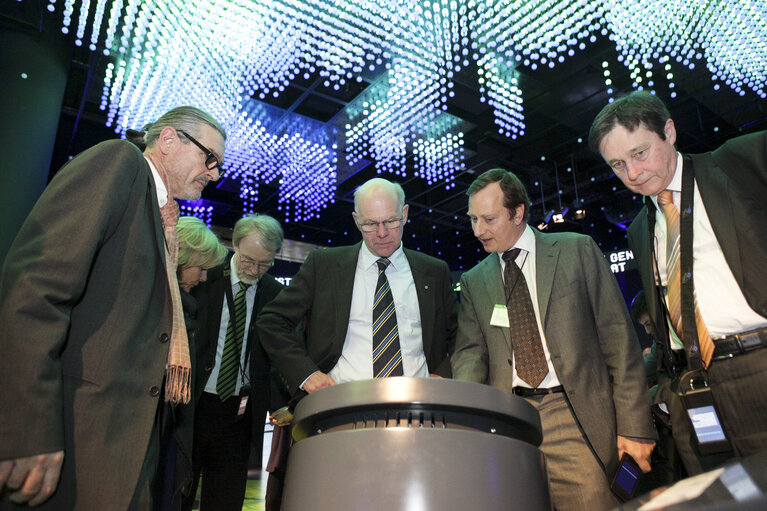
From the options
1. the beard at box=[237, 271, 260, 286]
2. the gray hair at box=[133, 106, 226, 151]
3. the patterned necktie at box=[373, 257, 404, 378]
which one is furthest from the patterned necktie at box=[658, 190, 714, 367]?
the beard at box=[237, 271, 260, 286]

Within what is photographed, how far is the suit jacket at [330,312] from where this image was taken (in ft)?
6.89

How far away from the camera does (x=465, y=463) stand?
0.75 meters

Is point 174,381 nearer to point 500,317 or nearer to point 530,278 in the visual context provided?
point 500,317

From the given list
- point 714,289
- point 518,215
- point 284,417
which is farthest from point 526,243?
point 284,417

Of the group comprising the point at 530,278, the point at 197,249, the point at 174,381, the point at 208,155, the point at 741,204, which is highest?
the point at 208,155

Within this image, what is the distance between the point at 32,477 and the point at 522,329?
1.60 metres

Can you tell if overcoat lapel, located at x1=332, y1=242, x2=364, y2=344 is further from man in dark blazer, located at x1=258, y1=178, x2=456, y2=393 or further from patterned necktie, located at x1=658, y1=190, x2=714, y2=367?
patterned necktie, located at x1=658, y1=190, x2=714, y2=367

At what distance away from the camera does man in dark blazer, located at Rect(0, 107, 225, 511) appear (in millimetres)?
1016

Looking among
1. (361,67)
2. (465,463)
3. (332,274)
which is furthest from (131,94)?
(465,463)

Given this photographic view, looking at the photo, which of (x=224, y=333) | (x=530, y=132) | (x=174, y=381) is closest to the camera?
(x=174, y=381)

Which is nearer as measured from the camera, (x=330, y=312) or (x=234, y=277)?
(x=330, y=312)

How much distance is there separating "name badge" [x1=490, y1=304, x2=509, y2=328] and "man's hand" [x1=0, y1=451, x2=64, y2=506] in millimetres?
1531

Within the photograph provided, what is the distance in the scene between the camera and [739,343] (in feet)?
4.99

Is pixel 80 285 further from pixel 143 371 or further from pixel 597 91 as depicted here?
pixel 597 91
